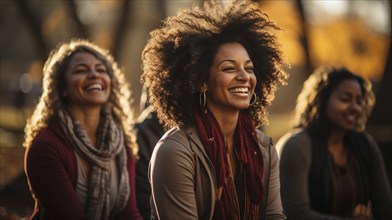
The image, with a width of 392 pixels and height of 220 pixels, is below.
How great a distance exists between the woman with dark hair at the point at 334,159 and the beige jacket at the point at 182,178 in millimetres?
1703

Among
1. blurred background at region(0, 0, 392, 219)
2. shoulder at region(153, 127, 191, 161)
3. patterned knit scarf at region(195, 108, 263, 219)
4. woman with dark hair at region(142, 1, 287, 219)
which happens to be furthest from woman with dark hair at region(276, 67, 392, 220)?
shoulder at region(153, 127, 191, 161)

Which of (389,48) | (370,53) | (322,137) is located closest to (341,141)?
(322,137)

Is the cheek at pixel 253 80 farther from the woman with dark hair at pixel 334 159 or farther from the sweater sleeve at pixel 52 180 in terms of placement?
the woman with dark hair at pixel 334 159

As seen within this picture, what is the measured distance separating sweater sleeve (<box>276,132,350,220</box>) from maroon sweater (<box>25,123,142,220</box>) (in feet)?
5.12

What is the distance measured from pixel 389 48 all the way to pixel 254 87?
646 cm

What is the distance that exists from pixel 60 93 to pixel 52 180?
854 millimetres

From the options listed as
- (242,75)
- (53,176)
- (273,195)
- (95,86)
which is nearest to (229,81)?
(242,75)

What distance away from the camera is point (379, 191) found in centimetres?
574

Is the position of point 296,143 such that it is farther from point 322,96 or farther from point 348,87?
point 348,87

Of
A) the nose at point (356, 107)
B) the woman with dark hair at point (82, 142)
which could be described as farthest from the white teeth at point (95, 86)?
the nose at point (356, 107)

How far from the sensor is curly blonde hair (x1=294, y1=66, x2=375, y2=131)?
19.5 feet

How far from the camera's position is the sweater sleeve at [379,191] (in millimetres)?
5707

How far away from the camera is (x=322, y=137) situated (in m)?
5.78

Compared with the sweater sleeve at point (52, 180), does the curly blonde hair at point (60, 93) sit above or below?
above
